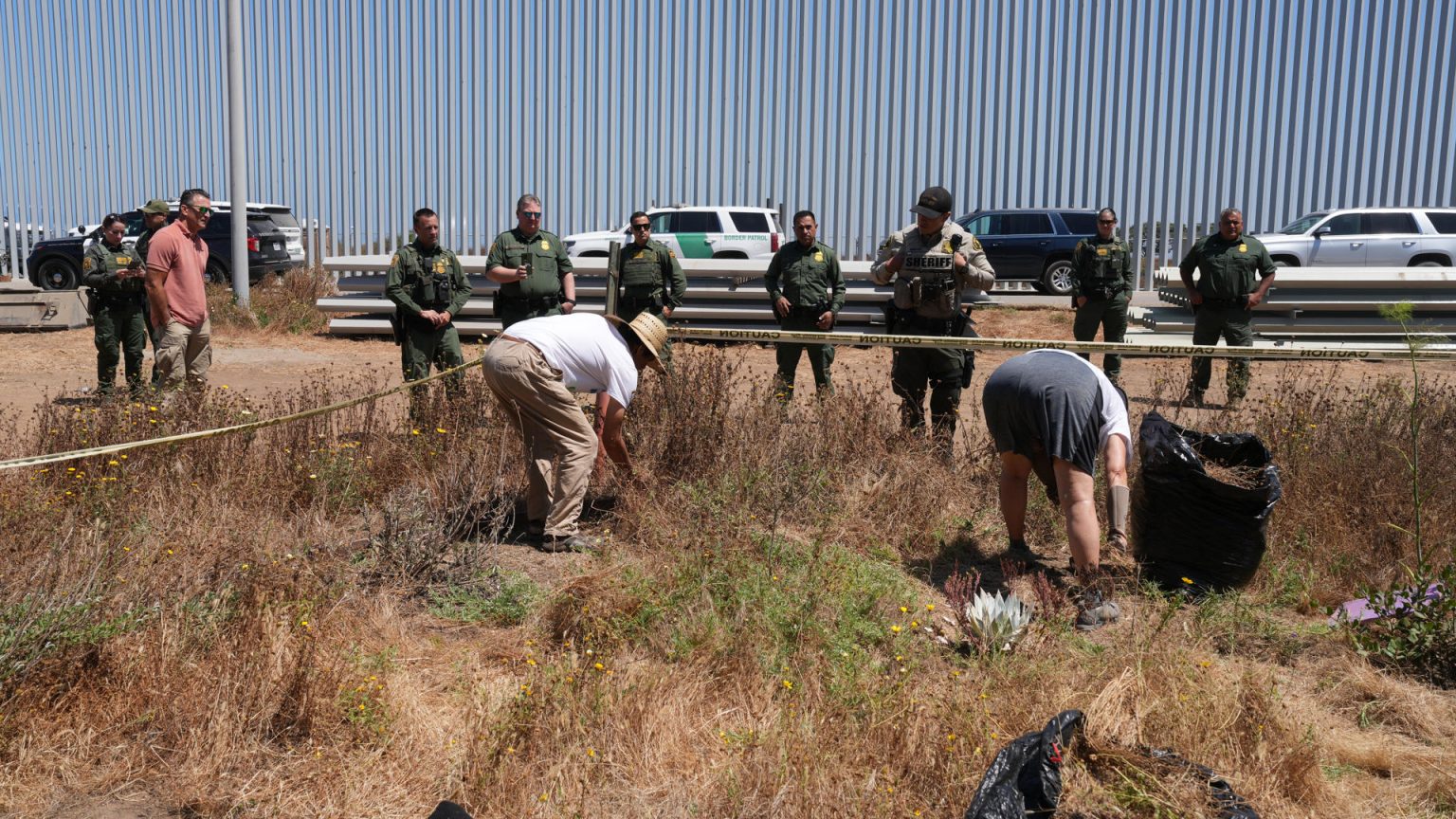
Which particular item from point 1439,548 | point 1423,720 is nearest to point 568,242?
point 1439,548

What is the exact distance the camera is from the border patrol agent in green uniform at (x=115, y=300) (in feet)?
29.0

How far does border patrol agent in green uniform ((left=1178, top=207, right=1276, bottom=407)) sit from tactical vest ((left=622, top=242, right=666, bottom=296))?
4066 millimetres

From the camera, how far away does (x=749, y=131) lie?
55.8 feet

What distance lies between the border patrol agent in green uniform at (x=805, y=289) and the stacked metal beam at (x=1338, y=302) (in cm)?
576

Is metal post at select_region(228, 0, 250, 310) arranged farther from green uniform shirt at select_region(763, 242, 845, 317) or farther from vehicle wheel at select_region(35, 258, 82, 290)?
green uniform shirt at select_region(763, 242, 845, 317)

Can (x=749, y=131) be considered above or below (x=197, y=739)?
above

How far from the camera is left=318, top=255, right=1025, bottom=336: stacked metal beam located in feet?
45.8

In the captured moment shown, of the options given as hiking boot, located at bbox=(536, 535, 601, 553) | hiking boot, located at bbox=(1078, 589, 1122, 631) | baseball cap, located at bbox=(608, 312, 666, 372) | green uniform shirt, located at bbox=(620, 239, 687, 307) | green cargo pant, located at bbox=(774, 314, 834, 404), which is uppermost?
green uniform shirt, located at bbox=(620, 239, 687, 307)

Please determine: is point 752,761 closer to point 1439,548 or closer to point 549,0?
point 1439,548

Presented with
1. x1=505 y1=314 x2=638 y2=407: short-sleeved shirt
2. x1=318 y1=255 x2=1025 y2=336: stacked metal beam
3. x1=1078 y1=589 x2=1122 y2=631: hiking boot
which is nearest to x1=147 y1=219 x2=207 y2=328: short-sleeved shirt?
x1=505 y1=314 x2=638 y2=407: short-sleeved shirt

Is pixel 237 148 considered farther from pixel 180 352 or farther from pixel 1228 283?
pixel 1228 283

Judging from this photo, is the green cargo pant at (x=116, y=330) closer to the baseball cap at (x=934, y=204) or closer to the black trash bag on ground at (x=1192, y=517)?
the baseball cap at (x=934, y=204)

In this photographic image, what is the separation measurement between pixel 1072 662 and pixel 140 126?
19280mm

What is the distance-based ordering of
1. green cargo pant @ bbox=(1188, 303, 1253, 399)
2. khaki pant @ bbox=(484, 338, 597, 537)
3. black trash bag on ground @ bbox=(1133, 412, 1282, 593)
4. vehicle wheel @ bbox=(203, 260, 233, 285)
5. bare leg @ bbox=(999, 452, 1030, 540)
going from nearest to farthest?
1. black trash bag on ground @ bbox=(1133, 412, 1282, 593)
2. bare leg @ bbox=(999, 452, 1030, 540)
3. khaki pant @ bbox=(484, 338, 597, 537)
4. green cargo pant @ bbox=(1188, 303, 1253, 399)
5. vehicle wheel @ bbox=(203, 260, 233, 285)
